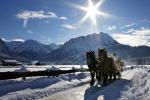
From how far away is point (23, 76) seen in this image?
40750 mm

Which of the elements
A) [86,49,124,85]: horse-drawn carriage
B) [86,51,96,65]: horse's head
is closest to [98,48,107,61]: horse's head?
[86,49,124,85]: horse-drawn carriage

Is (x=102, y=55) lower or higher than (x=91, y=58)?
higher

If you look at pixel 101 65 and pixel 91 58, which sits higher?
pixel 91 58

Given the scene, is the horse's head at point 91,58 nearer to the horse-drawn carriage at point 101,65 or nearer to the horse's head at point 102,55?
the horse-drawn carriage at point 101,65

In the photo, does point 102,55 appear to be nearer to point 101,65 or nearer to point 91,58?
point 101,65

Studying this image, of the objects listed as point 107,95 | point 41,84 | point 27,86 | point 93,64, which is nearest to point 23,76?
point 41,84

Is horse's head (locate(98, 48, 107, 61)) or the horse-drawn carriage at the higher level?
horse's head (locate(98, 48, 107, 61))

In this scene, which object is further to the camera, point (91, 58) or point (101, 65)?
point (91, 58)

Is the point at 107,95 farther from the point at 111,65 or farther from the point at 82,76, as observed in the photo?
the point at 82,76

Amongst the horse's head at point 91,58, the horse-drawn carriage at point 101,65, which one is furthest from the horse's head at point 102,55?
the horse's head at point 91,58

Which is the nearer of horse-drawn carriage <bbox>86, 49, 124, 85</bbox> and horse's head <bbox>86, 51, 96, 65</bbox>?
horse-drawn carriage <bbox>86, 49, 124, 85</bbox>

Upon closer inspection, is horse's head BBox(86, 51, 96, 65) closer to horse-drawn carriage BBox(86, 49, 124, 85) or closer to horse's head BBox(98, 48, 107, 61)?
horse-drawn carriage BBox(86, 49, 124, 85)

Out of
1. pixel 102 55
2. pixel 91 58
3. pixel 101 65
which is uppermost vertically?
pixel 102 55

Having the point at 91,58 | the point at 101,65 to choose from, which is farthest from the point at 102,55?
the point at 91,58
